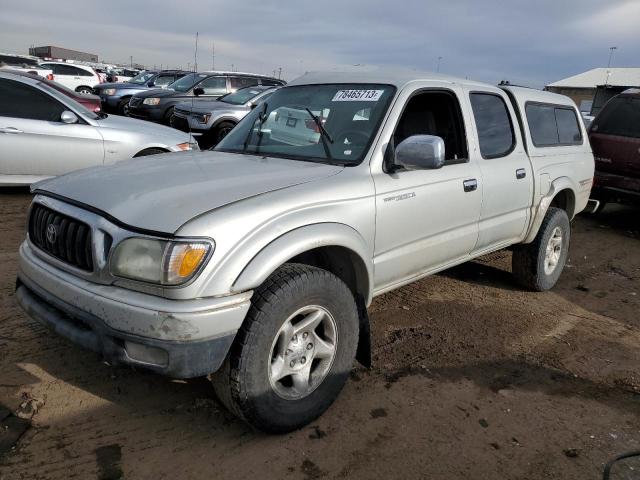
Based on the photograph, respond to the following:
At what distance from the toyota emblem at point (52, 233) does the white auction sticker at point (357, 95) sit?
1.92 meters

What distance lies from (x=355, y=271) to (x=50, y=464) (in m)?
1.77

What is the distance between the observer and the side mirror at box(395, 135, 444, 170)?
295 cm

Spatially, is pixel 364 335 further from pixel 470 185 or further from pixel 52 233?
pixel 52 233

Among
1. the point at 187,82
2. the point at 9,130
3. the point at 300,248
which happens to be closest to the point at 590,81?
the point at 187,82

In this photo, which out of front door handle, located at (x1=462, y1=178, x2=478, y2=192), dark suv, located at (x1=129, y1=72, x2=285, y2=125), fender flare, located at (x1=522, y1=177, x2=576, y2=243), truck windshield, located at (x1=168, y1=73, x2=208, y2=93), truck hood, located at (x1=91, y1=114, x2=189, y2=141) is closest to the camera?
front door handle, located at (x1=462, y1=178, x2=478, y2=192)

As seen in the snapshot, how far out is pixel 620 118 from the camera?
7.89 m

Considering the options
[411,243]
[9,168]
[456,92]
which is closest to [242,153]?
[411,243]

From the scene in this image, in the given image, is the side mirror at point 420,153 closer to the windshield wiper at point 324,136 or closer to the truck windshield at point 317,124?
the truck windshield at point 317,124

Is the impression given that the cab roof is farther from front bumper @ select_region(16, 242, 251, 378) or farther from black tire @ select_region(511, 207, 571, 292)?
front bumper @ select_region(16, 242, 251, 378)

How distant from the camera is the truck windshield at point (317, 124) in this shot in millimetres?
3225

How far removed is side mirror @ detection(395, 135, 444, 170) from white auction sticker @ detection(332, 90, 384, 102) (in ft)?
1.69

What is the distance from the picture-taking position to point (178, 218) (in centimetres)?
225

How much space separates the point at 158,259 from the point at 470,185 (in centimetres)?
234

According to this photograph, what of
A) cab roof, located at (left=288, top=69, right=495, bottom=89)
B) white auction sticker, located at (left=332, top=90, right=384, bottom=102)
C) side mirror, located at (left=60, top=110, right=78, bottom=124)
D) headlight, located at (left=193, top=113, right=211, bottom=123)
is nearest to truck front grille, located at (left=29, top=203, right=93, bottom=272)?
white auction sticker, located at (left=332, top=90, right=384, bottom=102)
